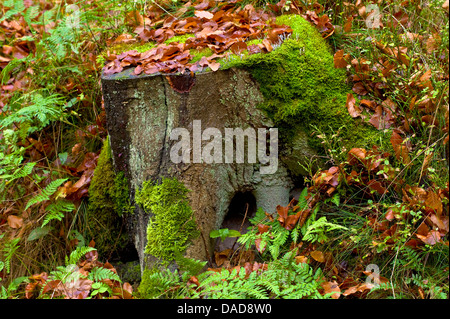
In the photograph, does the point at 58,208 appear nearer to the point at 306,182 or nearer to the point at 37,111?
the point at 37,111

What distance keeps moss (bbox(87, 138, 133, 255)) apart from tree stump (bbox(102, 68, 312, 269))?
186mm

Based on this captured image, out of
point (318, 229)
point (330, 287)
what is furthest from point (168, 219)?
point (330, 287)

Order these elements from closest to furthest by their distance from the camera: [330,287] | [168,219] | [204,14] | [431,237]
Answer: [431,237], [330,287], [168,219], [204,14]

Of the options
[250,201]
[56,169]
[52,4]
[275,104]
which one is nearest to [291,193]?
[250,201]

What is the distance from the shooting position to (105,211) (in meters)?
3.49

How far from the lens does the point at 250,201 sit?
11.8ft

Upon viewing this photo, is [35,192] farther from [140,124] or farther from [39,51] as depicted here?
[39,51]

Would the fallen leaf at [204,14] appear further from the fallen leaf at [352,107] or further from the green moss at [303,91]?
the fallen leaf at [352,107]

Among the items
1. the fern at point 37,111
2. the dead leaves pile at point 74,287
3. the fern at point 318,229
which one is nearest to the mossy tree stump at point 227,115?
the dead leaves pile at point 74,287

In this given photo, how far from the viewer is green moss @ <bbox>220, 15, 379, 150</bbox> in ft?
10.2

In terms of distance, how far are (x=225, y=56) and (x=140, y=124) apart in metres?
0.80

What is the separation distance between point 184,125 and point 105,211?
3.48 ft

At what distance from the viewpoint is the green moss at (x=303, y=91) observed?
3123 millimetres

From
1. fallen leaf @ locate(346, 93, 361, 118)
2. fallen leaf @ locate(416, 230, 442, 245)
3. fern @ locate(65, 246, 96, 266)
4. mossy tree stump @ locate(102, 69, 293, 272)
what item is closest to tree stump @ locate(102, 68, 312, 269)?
mossy tree stump @ locate(102, 69, 293, 272)
